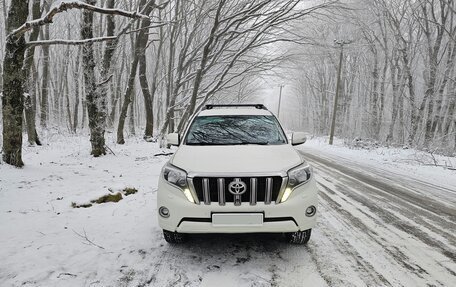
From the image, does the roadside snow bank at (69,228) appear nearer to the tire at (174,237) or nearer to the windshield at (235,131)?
the tire at (174,237)

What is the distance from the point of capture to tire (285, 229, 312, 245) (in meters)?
3.45

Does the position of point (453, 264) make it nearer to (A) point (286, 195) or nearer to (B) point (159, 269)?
(A) point (286, 195)

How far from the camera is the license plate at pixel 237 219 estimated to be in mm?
3025

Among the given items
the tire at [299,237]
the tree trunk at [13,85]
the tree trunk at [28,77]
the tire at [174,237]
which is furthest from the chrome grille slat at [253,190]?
the tree trunk at [28,77]

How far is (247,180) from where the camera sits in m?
3.08

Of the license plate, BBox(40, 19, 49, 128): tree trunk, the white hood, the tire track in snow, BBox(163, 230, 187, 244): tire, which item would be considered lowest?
the tire track in snow

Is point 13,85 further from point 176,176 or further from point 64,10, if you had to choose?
point 176,176

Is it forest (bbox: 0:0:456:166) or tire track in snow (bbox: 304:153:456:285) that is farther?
forest (bbox: 0:0:456:166)

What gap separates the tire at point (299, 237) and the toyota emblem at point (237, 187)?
926 millimetres

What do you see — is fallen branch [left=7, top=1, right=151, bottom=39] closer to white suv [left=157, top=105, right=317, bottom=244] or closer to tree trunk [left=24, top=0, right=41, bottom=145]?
white suv [left=157, top=105, right=317, bottom=244]

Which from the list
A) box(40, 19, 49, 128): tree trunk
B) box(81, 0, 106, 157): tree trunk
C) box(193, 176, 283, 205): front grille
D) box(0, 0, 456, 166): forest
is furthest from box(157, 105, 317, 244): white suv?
box(40, 19, 49, 128): tree trunk

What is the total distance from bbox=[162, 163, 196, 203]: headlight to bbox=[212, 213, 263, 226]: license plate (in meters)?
0.33

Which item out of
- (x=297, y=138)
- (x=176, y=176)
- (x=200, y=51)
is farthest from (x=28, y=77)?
(x=297, y=138)

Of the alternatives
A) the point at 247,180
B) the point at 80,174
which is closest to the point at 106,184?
the point at 80,174
